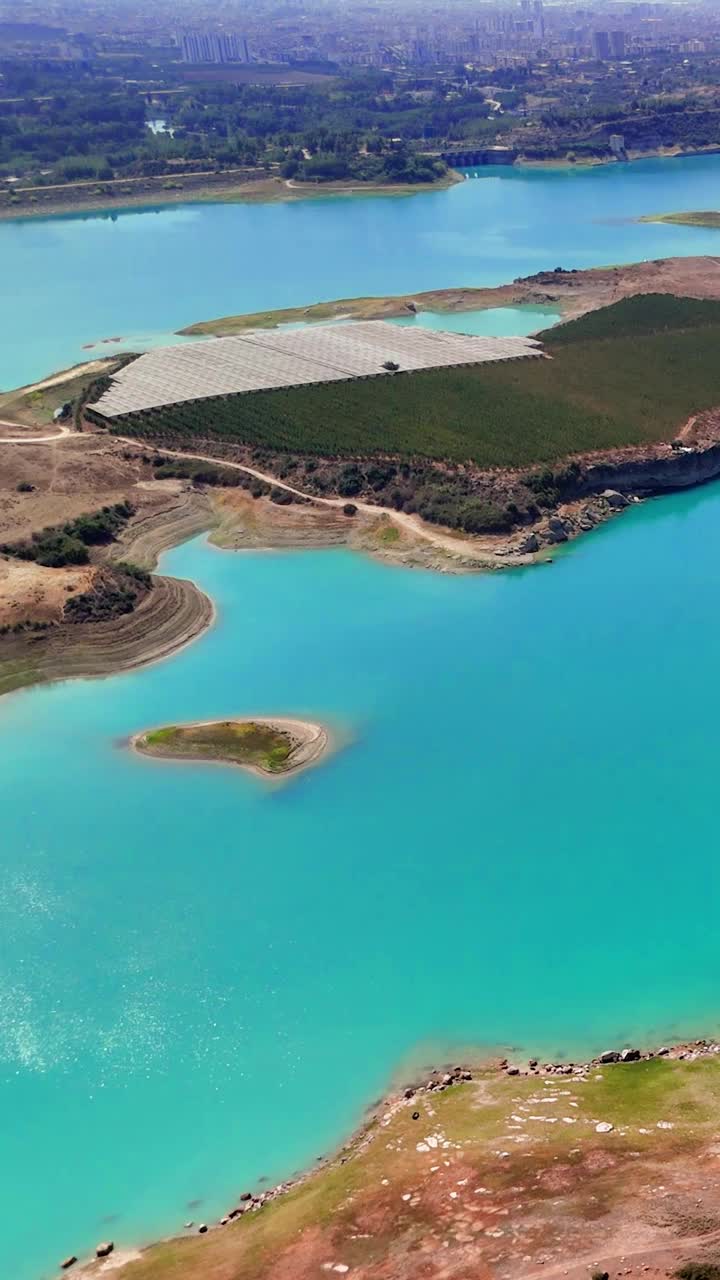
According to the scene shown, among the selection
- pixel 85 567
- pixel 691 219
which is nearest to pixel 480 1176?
pixel 85 567

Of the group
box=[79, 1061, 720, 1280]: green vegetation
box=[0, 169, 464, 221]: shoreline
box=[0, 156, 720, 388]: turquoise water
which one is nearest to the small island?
box=[79, 1061, 720, 1280]: green vegetation

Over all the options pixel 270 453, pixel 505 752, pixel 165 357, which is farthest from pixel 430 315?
pixel 505 752

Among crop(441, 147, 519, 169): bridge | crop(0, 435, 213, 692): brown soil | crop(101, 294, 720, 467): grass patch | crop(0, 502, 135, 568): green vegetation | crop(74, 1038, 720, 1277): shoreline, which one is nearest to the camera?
crop(74, 1038, 720, 1277): shoreline

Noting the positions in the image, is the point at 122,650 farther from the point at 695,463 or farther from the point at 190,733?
the point at 695,463

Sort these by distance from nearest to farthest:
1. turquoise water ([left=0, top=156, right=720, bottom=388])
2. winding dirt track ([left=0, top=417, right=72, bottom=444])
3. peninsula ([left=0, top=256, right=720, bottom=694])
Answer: peninsula ([left=0, top=256, right=720, bottom=694]), winding dirt track ([left=0, top=417, right=72, bottom=444]), turquoise water ([left=0, top=156, right=720, bottom=388])

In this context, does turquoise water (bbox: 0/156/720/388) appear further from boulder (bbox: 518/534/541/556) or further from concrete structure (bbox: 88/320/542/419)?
boulder (bbox: 518/534/541/556)

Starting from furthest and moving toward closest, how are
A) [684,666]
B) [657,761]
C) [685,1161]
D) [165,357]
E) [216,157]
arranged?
[216,157] < [165,357] < [684,666] < [657,761] < [685,1161]

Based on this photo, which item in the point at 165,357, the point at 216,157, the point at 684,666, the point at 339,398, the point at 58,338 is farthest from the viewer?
the point at 216,157
